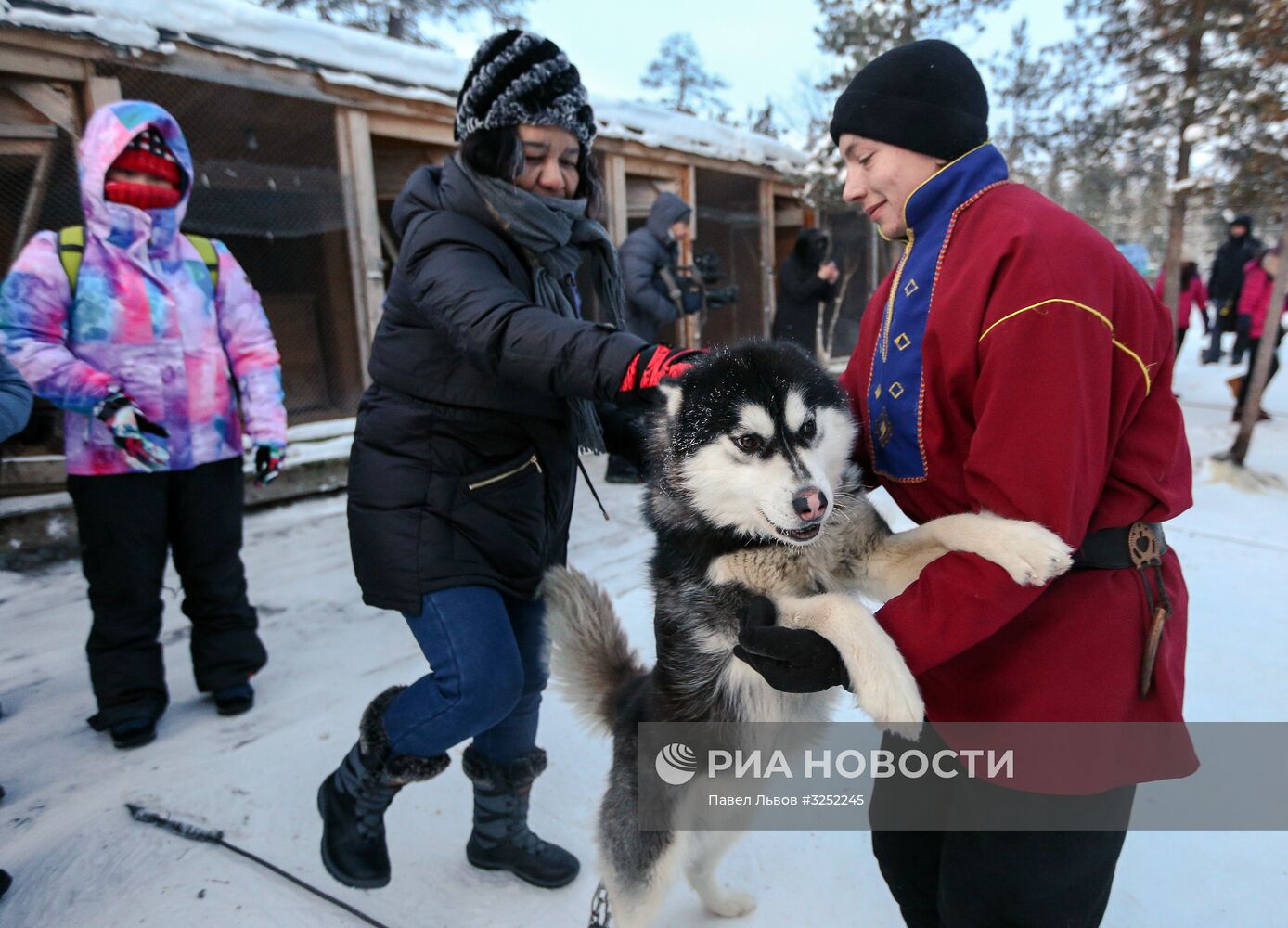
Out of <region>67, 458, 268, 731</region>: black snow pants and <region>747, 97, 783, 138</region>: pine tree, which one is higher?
<region>747, 97, 783, 138</region>: pine tree

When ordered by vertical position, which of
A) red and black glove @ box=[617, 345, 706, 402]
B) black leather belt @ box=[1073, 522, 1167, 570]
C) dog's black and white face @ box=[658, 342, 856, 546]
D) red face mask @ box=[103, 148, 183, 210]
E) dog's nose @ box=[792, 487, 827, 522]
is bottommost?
black leather belt @ box=[1073, 522, 1167, 570]

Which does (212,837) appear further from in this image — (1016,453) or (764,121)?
(764,121)

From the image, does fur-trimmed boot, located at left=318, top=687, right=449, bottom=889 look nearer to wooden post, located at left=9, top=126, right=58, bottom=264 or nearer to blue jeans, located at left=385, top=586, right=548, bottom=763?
blue jeans, located at left=385, top=586, right=548, bottom=763

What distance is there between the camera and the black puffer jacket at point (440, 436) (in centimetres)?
176

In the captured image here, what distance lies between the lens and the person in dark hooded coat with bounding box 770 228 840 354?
287 inches

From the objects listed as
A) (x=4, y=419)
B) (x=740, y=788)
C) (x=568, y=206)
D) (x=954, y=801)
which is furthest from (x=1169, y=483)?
(x=4, y=419)

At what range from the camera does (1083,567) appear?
1.25 m

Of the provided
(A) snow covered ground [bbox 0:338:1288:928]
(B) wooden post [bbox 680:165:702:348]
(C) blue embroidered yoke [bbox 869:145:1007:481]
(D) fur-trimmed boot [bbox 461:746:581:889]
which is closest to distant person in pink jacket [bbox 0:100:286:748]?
(A) snow covered ground [bbox 0:338:1288:928]

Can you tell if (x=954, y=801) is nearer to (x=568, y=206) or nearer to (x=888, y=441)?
(x=888, y=441)

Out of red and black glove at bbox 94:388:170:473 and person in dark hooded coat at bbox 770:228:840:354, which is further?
person in dark hooded coat at bbox 770:228:840:354

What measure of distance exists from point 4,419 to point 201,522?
0.81m

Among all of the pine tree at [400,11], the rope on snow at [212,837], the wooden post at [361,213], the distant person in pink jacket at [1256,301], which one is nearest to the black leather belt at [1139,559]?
the rope on snow at [212,837]

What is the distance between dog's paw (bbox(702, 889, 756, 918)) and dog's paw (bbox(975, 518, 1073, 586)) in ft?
4.66

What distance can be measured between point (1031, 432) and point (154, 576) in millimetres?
3115
